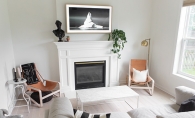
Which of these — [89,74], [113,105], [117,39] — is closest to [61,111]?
[113,105]

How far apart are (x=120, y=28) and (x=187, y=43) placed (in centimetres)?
158

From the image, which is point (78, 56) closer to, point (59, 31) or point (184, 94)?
point (59, 31)

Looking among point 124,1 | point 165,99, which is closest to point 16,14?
point 124,1

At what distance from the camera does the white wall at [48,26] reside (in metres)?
3.30

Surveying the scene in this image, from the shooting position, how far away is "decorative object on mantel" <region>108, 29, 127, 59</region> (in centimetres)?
364

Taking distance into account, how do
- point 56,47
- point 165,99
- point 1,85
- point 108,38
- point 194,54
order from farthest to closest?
point 108,38
point 56,47
point 165,99
point 194,54
point 1,85

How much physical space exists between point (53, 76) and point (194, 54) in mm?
3258

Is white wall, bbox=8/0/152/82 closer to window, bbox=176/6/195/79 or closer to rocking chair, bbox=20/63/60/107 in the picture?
rocking chair, bbox=20/63/60/107

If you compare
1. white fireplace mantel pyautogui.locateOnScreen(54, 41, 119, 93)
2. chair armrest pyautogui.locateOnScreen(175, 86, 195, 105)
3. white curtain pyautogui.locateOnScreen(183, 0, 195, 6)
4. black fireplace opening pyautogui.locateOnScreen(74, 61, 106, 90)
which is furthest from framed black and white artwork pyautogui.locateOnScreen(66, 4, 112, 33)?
chair armrest pyautogui.locateOnScreen(175, 86, 195, 105)

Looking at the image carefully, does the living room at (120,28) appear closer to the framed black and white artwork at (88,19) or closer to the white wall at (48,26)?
the white wall at (48,26)

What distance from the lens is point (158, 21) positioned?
12.5 feet

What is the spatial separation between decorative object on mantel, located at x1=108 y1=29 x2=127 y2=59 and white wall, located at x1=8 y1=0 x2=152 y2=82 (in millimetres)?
205

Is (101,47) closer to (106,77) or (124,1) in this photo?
(106,77)

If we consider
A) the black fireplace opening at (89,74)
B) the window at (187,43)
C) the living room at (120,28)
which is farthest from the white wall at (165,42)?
the black fireplace opening at (89,74)
